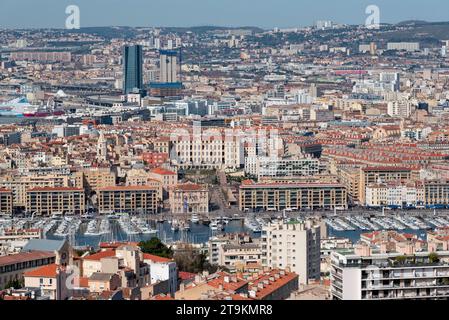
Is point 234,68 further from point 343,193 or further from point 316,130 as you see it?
point 343,193

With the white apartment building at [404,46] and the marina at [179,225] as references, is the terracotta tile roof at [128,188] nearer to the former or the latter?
the marina at [179,225]

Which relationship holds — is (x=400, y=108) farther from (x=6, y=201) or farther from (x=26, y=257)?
(x=26, y=257)

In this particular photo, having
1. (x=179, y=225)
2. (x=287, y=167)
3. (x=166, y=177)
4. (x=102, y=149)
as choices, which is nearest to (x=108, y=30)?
(x=166, y=177)

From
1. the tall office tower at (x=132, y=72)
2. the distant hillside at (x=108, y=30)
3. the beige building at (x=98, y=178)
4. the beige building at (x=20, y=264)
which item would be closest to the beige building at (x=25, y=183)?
the beige building at (x=98, y=178)

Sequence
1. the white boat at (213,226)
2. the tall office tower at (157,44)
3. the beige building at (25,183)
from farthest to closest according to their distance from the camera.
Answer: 1. the tall office tower at (157,44)
2. the beige building at (25,183)
3. the white boat at (213,226)

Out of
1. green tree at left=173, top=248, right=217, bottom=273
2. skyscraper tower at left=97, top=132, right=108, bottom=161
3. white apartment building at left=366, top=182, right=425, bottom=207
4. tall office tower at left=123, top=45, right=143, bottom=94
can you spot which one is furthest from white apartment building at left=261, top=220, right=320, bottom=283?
tall office tower at left=123, top=45, right=143, bottom=94
